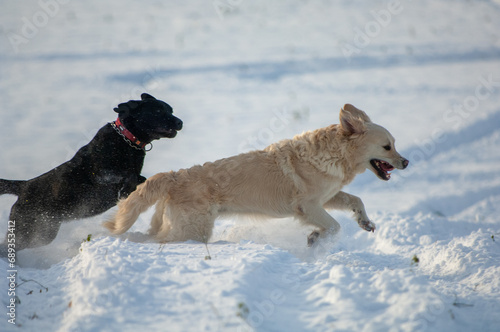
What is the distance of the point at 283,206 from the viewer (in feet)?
17.3

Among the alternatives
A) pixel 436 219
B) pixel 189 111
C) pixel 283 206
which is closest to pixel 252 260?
pixel 283 206

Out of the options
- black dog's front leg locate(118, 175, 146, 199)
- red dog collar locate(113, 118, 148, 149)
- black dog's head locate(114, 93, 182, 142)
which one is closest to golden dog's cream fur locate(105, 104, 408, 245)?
black dog's front leg locate(118, 175, 146, 199)

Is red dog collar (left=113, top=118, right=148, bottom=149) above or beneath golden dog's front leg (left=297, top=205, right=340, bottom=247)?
beneath

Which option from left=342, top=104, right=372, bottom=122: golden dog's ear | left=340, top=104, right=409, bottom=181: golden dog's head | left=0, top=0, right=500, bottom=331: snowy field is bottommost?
left=0, top=0, right=500, bottom=331: snowy field

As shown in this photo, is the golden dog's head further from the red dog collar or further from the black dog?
the red dog collar

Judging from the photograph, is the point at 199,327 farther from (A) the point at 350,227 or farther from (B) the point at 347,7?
(B) the point at 347,7

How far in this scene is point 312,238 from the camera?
5.25 m

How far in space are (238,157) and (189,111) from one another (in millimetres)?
7090

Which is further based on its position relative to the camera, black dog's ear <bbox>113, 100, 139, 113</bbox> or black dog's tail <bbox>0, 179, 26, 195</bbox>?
black dog's ear <bbox>113, 100, 139, 113</bbox>

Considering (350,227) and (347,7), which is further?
(347,7)

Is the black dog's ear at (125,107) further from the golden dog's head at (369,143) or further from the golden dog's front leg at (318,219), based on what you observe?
the golden dog's head at (369,143)

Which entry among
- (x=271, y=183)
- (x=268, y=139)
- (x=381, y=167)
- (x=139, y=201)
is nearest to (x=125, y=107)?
(x=139, y=201)

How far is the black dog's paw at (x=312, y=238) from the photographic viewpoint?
206 inches

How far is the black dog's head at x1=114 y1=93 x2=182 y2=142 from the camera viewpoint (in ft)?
19.2
